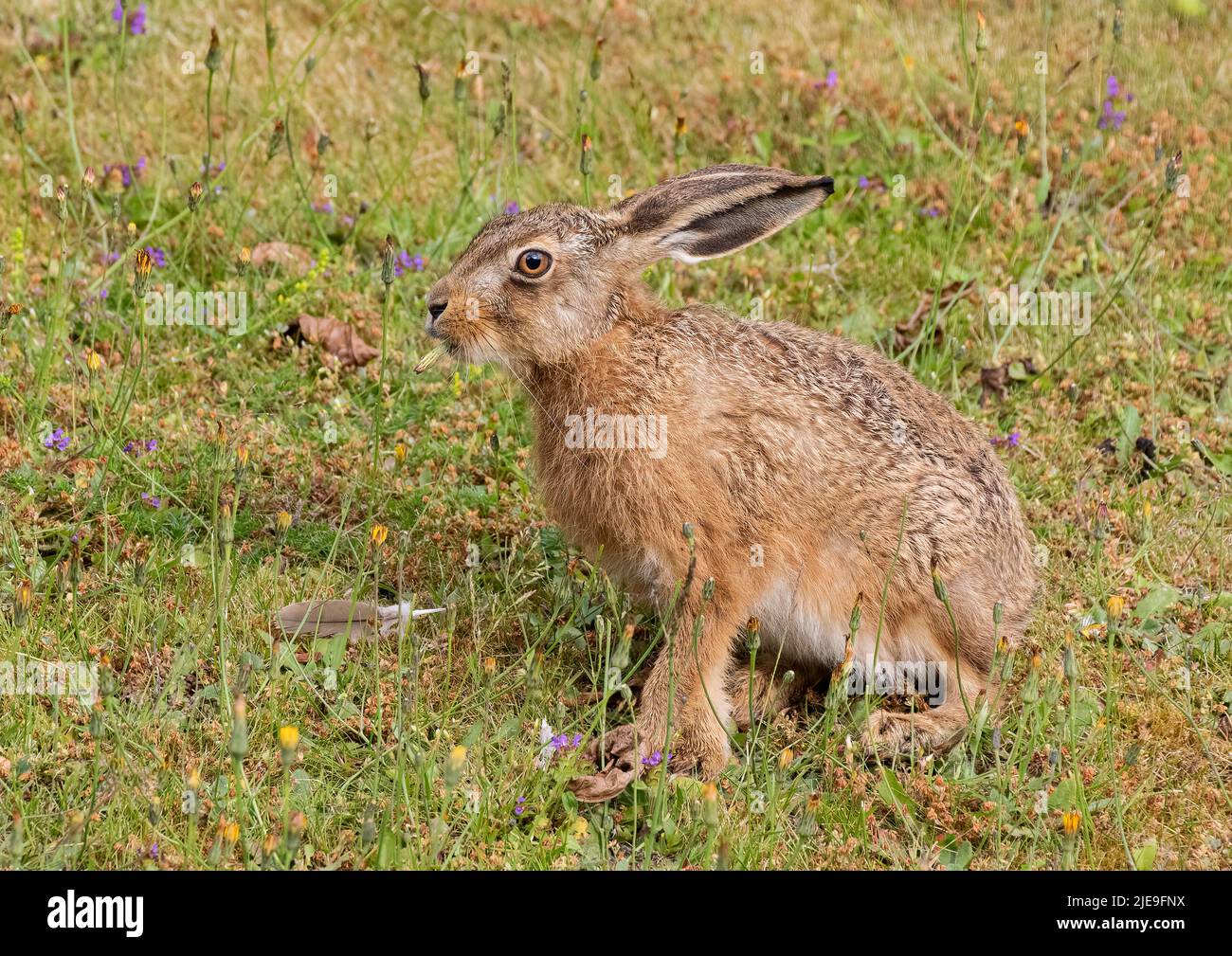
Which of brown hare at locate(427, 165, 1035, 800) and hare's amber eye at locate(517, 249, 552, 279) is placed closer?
brown hare at locate(427, 165, 1035, 800)

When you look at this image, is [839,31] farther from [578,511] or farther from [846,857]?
[846,857]

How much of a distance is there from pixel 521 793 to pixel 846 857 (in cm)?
114

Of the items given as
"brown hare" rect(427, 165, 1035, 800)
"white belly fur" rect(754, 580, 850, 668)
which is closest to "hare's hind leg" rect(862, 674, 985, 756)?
"brown hare" rect(427, 165, 1035, 800)

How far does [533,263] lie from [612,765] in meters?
1.98

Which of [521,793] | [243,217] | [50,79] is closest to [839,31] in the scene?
[243,217]

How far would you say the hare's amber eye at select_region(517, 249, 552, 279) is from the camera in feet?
20.3

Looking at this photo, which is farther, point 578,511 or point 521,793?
point 578,511

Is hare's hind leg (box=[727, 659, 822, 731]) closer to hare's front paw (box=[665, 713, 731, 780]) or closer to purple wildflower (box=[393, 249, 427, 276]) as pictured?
hare's front paw (box=[665, 713, 731, 780])

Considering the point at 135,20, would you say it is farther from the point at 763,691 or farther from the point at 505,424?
the point at 763,691

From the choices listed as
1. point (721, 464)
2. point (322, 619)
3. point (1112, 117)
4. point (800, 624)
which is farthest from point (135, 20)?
point (800, 624)

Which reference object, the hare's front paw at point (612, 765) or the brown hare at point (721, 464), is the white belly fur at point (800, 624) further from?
the hare's front paw at point (612, 765)

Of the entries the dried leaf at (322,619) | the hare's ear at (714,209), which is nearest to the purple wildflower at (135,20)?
the hare's ear at (714,209)

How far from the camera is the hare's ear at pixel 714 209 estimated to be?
6.22 metres

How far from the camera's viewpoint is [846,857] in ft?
17.4
